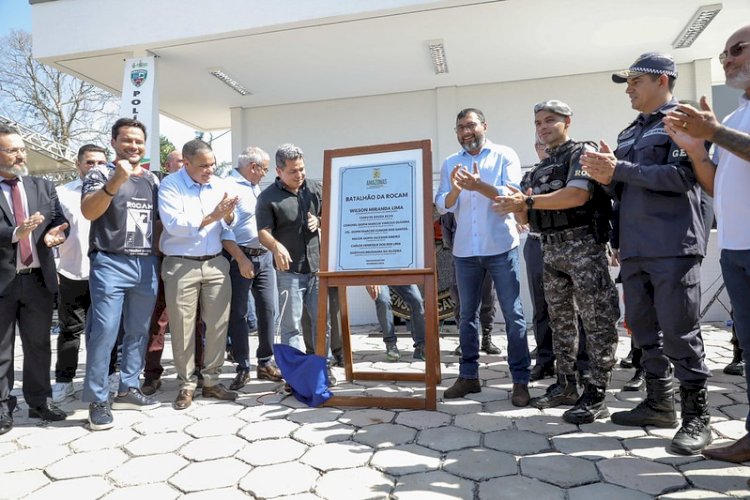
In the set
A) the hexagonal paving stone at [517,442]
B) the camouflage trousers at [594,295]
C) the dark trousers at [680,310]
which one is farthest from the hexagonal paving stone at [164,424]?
the dark trousers at [680,310]

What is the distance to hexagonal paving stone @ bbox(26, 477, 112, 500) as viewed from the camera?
2.25 metres

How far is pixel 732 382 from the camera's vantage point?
3744 millimetres

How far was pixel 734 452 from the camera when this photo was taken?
234 centimetres

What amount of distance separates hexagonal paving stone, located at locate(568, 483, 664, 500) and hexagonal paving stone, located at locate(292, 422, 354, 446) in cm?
122

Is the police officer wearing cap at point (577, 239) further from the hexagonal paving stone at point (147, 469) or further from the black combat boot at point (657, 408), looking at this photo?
the hexagonal paving stone at point (147, 469)

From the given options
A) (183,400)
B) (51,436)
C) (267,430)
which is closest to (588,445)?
(267,430)

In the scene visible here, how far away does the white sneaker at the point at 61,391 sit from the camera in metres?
3.77

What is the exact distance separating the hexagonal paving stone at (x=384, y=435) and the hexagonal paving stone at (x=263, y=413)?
0.63 metres

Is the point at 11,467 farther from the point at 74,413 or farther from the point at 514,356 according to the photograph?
the point at 514,356

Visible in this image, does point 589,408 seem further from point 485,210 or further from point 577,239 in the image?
A: point 485,210

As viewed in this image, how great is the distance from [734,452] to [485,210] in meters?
1.89

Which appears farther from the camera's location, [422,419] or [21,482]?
[422,419]

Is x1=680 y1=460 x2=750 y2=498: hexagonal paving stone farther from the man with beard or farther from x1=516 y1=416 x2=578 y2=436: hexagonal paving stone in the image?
the man with beard

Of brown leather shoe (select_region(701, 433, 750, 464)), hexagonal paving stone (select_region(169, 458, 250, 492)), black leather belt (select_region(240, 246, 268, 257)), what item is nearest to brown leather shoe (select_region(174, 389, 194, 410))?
hexagonal paving stone (select_region(169, 458, 250, 492))
